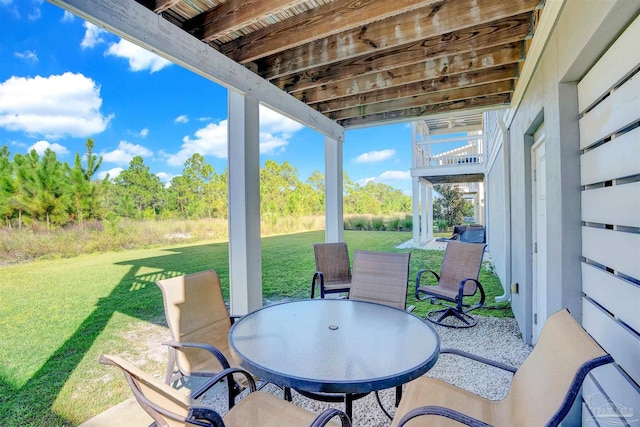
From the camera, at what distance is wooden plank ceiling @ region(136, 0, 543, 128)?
2.22 meters

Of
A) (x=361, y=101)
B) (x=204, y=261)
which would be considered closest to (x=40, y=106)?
(x=204, y=261)

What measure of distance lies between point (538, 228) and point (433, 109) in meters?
2.19

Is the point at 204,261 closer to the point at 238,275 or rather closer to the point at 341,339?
the point at 238,275

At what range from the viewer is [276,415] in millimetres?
1426

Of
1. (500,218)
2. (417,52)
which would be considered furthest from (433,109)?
(500,218)

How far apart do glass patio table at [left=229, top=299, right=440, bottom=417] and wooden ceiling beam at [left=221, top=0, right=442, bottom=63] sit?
2185 mm

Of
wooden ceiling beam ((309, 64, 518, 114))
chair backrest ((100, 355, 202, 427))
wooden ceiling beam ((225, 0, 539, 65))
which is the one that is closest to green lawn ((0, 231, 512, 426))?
chair backrest ((100, 355, 202, 427))

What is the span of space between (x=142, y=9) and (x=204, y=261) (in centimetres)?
639

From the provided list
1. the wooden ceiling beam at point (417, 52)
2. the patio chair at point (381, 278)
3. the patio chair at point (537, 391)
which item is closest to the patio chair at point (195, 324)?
the patio chair at point (537, 391)

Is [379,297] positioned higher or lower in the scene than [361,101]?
lower

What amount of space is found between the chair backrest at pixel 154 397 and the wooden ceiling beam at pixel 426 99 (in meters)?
3.79

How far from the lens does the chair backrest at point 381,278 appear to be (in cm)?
286

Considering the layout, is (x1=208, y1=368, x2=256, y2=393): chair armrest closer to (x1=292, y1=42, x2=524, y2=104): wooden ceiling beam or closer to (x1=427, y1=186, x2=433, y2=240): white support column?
(x1=292, y1=42, x2=524, y2=104): wooden ceiling beam

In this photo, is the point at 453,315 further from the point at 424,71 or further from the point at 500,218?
the point at 424,71
